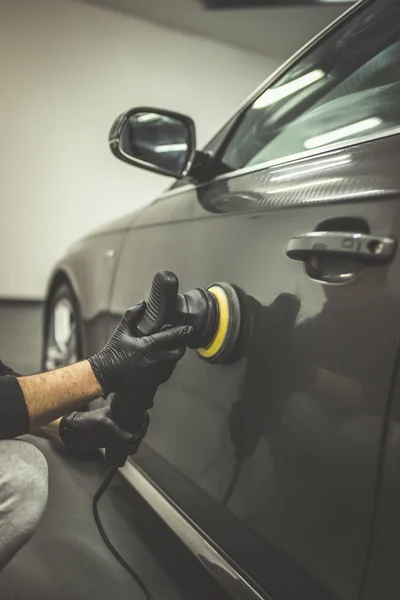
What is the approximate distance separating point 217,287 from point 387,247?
40cm

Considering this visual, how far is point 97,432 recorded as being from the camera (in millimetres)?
1115

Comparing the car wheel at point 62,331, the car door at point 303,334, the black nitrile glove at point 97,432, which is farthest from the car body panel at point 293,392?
the car wheel at point 62,331

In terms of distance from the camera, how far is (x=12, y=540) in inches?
36.2

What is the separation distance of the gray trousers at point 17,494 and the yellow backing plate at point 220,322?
1.28 ft

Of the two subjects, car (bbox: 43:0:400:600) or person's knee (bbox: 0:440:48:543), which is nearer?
car (bbox: 43:0:400:600)

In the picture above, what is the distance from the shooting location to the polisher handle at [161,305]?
0.95 meters

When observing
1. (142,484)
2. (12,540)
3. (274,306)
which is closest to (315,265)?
(274,306)

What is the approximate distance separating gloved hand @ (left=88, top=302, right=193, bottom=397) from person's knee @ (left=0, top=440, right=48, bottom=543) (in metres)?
0.18

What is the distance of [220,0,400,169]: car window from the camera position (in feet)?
3.47

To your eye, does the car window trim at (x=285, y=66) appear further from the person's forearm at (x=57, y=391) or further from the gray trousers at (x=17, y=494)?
the gray trousers at (x=17, y=494)

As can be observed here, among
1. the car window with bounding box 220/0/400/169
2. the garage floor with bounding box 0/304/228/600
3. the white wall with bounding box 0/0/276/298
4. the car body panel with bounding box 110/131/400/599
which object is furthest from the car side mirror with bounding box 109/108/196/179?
the white wall with bounding box 0/0/276/298

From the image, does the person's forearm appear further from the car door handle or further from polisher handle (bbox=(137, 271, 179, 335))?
the car door handle

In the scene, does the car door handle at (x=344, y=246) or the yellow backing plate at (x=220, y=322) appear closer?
the car door handle at (x=344, y=246)

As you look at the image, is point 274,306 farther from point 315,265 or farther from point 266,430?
point 266,430
